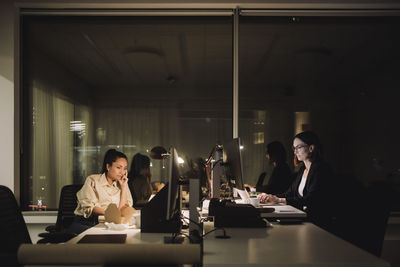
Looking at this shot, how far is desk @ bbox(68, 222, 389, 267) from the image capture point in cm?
130

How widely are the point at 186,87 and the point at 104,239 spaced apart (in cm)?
259

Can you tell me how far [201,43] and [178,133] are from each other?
1.19 meters

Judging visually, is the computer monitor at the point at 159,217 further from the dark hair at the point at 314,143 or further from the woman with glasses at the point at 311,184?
the dark hair at the point at 314,143

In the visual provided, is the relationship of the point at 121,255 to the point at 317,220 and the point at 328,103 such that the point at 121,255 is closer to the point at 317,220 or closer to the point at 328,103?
the point at 317,220

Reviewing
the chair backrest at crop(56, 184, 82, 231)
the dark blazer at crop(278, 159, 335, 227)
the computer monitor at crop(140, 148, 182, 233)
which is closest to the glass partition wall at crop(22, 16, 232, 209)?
the chair backrest at crop(56, 184, 82, 231)

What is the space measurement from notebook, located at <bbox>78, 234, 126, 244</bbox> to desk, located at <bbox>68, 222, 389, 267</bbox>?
4cm

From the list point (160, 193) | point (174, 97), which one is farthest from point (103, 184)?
point (174, 97)

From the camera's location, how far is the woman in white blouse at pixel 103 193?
256cm

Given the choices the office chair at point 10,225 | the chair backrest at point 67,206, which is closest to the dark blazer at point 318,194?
the chair backrest at point 67,206

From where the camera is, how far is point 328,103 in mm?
4625

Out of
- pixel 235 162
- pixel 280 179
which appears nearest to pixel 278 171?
pixel 280 179

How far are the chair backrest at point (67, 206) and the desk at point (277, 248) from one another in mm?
969

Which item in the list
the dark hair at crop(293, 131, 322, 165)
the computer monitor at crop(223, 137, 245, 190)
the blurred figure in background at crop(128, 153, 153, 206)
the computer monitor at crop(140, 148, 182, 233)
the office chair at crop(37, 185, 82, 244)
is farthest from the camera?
the blurred figure in background at crop(128, 153, 153, 206)

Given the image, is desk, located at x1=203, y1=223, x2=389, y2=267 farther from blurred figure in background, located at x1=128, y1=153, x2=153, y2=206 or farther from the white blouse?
blurred figure in background, located at x1=128, y1=153, x2=153, y2=206
